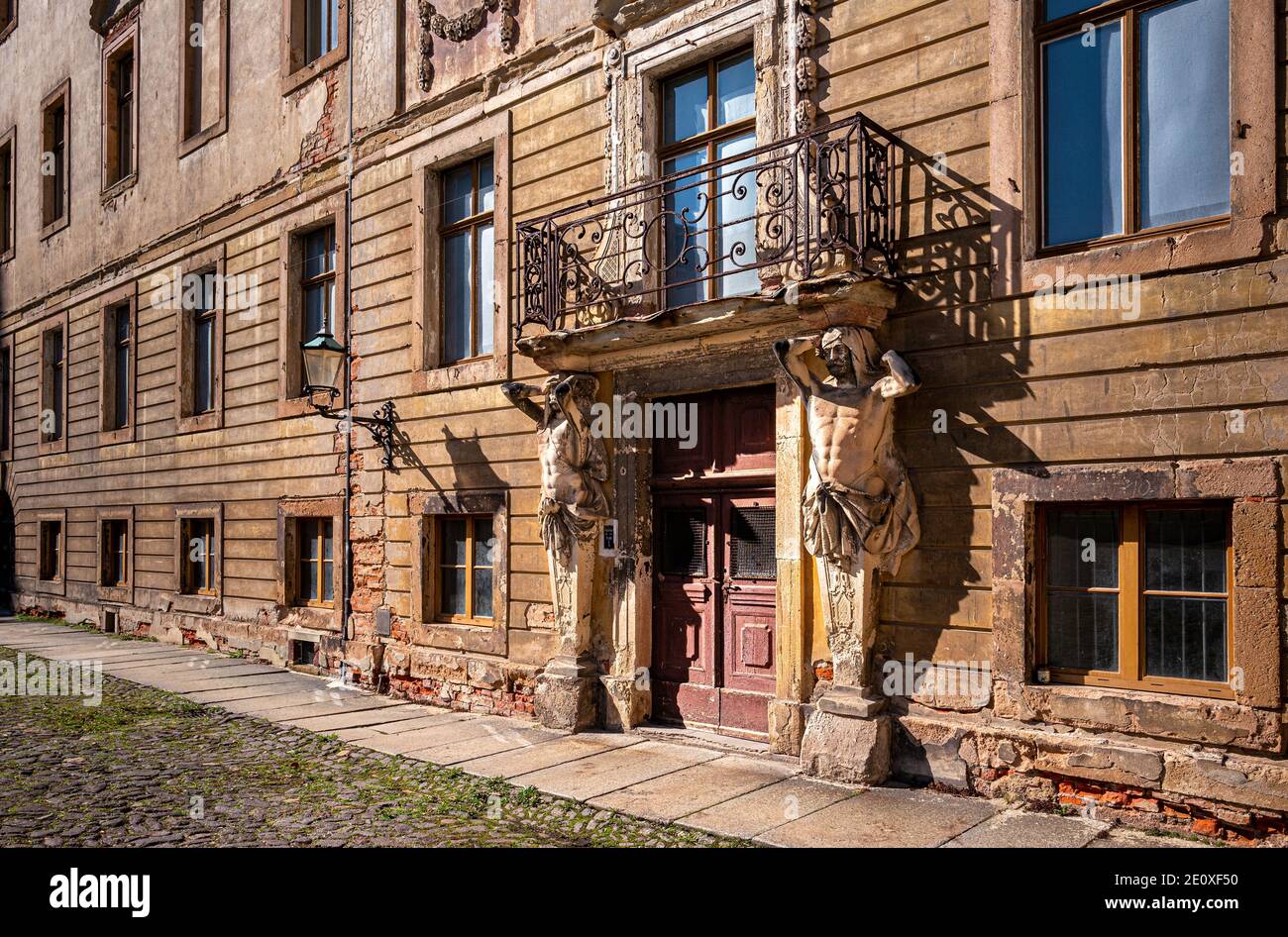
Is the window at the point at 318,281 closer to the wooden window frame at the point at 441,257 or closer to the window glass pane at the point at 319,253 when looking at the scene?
the window glass pane at the point at 319,253

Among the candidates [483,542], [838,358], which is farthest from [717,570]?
[483,542]

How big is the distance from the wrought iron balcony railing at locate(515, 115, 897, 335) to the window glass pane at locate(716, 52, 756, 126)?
40cm

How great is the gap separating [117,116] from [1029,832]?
58.5ft

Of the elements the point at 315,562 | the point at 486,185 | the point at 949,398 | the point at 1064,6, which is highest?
the point at 486,185

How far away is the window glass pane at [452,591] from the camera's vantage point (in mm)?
10172

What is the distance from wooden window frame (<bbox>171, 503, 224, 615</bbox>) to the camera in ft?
45.3

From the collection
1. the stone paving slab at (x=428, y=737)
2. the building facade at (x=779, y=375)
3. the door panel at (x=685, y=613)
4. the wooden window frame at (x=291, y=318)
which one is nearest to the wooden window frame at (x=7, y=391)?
the building facade at (x=779, y=375)

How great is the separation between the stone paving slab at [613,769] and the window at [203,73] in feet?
35.4

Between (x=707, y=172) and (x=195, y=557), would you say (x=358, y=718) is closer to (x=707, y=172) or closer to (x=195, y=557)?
(x=707, y=172)

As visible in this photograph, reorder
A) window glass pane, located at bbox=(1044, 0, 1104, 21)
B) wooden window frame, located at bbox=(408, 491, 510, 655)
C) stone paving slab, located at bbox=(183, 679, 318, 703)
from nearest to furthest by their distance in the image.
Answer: window glass pane, located at bbox=(1044, 0, 1104, 21)
wooden window frame, located at bbox=(408, 491, 510, 655)
stone paving slab, located at bbox=(183, 679, 318, 703)

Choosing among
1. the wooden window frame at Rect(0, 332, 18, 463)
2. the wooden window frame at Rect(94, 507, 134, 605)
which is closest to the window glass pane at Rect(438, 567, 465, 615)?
the wooden window frame at Rect(94, 507, 134, 605)

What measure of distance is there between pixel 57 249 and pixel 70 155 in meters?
1.78

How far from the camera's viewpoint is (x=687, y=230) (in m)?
8.16

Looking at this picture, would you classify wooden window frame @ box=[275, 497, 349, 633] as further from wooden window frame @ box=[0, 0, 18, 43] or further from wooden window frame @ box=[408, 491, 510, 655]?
wooden window frame @ box=[0, 0, 18, 43]
